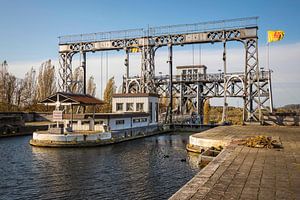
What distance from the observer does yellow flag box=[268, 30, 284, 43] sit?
39.2 metres

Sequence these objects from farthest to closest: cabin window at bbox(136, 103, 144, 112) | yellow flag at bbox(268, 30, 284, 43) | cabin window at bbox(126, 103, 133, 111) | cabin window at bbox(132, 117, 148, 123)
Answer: cabin window at bbox(126, 103, 133, 111) → cabin window at bbox(136, 103, 144, 112) → cabin window at bbox(132, 117, 148, 123) → yellow flag at bbox(268, 30, 284, 43)

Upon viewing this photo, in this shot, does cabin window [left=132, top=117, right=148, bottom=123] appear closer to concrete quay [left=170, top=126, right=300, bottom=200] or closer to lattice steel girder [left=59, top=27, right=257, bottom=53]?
lattice steel girder [left=59, top=27, right=257, bottom=53]

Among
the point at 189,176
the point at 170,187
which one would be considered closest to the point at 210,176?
the point at 170,187

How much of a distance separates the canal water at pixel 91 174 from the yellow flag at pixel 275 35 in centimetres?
2441

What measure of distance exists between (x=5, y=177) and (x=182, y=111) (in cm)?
4352

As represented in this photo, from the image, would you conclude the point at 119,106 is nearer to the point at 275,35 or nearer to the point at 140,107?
the point at 140,107

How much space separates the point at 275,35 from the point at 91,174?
111 feet

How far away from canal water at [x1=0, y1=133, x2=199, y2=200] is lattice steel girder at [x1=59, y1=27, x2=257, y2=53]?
24.0 metres

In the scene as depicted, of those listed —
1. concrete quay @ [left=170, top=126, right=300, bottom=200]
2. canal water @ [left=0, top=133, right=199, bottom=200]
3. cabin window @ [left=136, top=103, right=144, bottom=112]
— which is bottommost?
canal water @ [left=0, top=133, right=199, bottom=200]

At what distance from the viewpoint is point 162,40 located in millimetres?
46906

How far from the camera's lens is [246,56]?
3994 cm

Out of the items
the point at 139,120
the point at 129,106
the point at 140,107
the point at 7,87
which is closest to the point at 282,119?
the point at 139,120

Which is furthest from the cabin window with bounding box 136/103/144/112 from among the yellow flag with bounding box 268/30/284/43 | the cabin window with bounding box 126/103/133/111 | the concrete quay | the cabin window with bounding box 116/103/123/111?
the concrete quay

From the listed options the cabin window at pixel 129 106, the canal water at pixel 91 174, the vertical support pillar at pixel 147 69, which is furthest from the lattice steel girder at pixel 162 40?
the canal water at pixel 91 174
